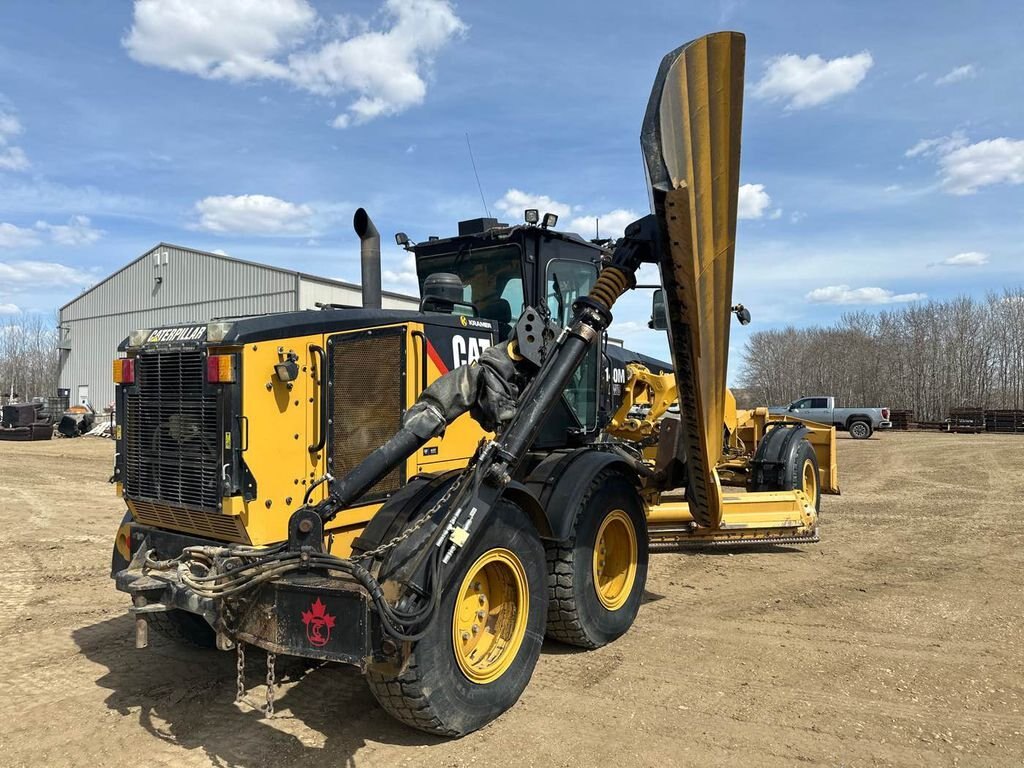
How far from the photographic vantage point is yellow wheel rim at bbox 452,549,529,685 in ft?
12.9

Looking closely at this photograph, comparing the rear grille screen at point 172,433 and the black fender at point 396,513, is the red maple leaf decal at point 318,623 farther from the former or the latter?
the rear grille screen at point 172,433

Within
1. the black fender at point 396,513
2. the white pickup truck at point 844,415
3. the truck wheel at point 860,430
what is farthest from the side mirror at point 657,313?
the truck wheel at point 860,430

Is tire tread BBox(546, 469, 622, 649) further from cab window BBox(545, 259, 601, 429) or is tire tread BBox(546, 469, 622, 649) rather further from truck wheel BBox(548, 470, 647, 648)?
cab window BBox(545, 259, 601, 429)

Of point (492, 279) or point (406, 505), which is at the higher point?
point (492, 279)

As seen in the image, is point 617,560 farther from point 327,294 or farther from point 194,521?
point 327,294

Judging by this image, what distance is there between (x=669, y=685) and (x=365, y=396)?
2508mm

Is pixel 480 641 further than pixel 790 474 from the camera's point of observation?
No

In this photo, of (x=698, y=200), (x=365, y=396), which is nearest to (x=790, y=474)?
(x=698, y=200)

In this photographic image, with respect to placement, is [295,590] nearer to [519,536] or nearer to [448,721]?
[448,721]

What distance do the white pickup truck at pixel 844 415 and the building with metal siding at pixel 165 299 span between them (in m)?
17.0

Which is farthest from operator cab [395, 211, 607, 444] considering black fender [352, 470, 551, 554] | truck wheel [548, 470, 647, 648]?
black fender [352, 470, 551, 554]

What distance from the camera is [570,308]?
237 inches

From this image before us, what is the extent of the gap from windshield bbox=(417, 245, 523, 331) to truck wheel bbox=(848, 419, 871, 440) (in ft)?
94.4

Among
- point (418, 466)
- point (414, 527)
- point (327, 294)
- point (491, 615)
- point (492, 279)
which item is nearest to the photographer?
point (414, 527)
